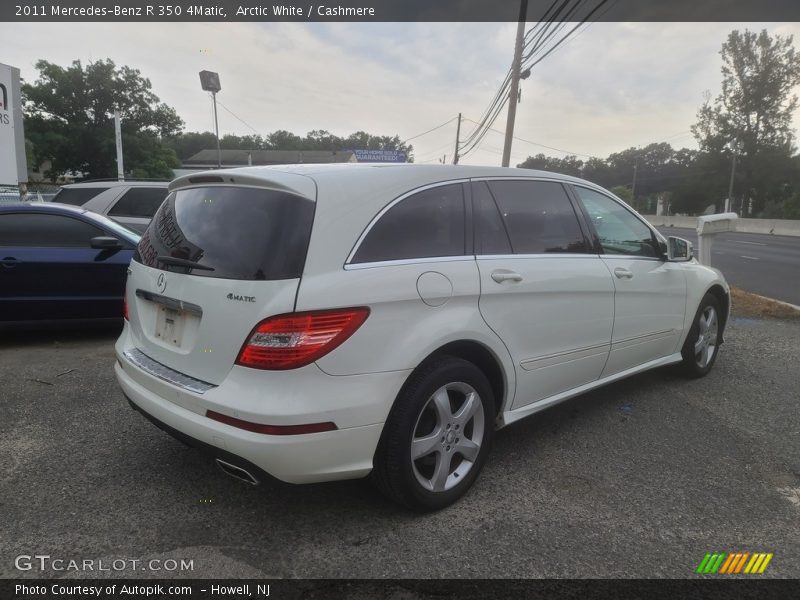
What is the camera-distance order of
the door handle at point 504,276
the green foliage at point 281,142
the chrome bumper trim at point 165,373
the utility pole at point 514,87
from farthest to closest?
1. the green foliage at point 281,142
2. the utility pole at point 514,87
3. the door handle at point 504,276
4. the chrome bumper trim at point 165,373

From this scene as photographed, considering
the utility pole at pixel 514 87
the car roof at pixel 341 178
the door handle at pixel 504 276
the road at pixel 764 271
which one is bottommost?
the road at pixel 764 271

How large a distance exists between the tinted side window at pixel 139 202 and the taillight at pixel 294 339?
6.70m

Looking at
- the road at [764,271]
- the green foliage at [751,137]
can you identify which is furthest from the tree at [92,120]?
the road at [764,271]

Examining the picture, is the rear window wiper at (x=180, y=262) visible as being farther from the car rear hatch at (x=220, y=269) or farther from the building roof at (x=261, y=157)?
the building roof at (x=261, y=157)

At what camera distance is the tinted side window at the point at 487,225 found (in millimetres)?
2854

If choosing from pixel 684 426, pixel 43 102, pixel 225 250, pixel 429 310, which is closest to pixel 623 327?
pixel 684 426

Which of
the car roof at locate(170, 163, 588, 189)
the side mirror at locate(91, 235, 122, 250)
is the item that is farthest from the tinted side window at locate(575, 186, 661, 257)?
the side mirror at locate(91, 235, 122, 250)

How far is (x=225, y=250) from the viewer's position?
2.41m

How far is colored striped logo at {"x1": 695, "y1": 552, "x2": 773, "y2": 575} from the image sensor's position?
228 centimetres

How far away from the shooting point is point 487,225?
2908 millimetres

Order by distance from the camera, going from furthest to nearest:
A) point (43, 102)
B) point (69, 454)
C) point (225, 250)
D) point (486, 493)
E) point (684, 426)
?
point (43, 102) → point (684, 426) → point (69, 454) → point (486, 493) → point (225, 250)

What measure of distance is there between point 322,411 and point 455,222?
121 centimetres

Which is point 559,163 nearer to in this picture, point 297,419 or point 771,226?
point 771,226

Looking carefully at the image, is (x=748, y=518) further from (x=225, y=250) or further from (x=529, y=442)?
(x=225, y=250)
